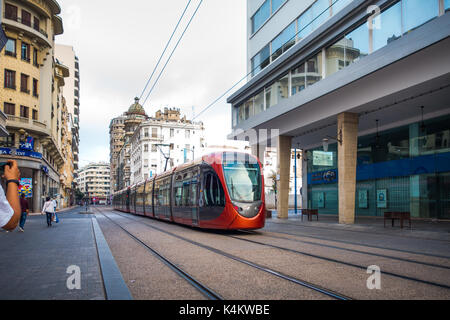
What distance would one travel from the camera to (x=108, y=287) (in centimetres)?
570

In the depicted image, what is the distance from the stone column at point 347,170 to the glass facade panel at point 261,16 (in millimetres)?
11562

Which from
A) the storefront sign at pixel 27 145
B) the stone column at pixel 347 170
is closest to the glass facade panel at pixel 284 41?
the stone column at pixel 347 170

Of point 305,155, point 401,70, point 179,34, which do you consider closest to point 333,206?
point 305,155

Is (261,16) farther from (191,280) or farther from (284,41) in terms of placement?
(191,280)

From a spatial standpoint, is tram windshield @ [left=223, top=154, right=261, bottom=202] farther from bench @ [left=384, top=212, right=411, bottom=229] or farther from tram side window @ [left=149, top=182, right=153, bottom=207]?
tram side window @ [left=149, top=182, right=153, bottom=207]

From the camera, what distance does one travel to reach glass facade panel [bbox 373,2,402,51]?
1619cm

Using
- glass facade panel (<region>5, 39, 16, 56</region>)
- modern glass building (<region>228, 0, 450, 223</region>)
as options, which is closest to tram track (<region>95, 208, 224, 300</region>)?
modern glass building (<region>228, 0, 450, 223</region>)

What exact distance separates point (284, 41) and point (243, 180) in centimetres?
1477

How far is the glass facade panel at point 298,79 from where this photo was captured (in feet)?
74.4

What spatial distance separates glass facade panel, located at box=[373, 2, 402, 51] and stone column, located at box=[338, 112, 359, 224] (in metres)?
4.65

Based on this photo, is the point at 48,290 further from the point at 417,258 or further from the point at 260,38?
the point at 260,38
